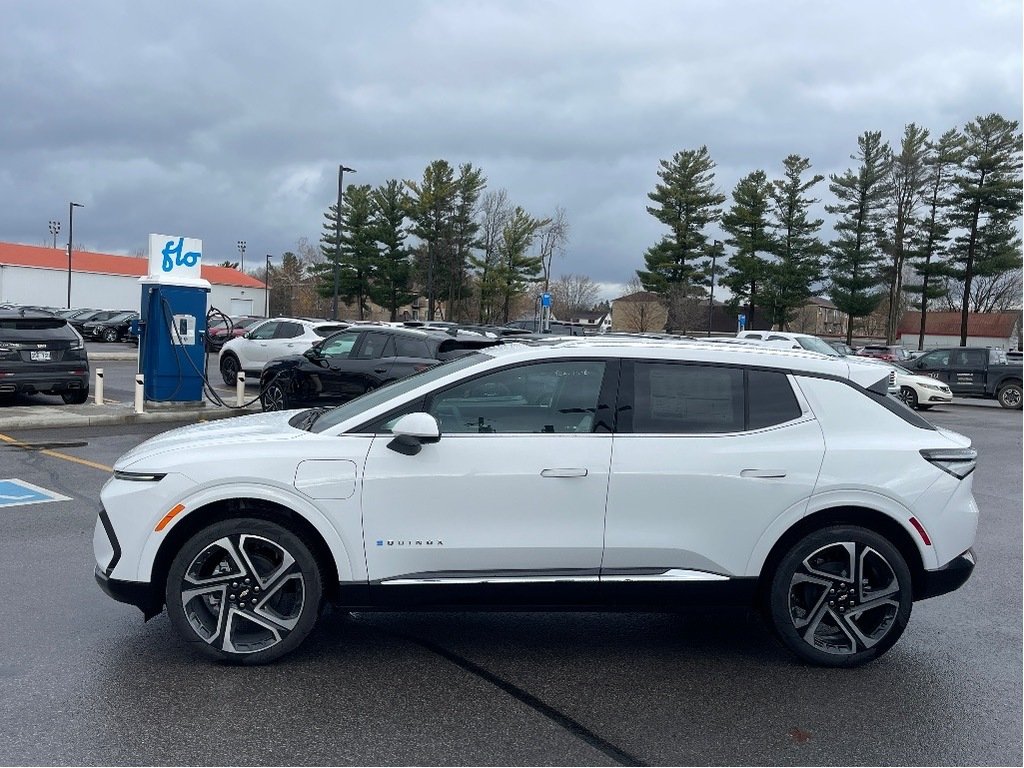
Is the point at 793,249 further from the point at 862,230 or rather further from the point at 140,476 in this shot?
the point at 140,476

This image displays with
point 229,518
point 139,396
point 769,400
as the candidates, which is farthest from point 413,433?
point 139,396

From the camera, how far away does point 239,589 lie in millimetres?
4402

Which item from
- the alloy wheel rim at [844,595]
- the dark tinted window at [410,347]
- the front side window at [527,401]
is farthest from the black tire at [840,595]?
the dark tinted window at [410,347]

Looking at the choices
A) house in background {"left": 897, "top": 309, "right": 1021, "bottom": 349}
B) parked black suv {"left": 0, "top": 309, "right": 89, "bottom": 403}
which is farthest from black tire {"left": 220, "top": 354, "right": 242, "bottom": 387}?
house in background {"left": 897, "top": 309, "right": 1021, "bottom": 349}

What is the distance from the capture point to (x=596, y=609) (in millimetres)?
4570

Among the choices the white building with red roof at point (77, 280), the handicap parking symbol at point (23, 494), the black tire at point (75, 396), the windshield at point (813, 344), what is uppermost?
the white building with red roof at point (77, 280)

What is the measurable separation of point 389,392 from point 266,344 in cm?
1565

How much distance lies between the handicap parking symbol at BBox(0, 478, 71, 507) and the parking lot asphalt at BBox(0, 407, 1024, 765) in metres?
2.32

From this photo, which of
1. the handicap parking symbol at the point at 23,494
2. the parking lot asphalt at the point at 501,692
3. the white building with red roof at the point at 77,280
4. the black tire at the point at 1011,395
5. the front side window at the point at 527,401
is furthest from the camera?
the white building with red roof at the point at 77,280

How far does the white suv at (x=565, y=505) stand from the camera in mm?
4379

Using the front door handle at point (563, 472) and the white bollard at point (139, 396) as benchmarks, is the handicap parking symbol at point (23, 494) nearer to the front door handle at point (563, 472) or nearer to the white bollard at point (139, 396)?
the white bollard at point (139, 396)

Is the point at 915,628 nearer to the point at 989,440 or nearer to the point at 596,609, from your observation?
the point at 596,609

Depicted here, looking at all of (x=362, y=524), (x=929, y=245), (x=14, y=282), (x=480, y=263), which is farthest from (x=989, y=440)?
(x=14, y=282)

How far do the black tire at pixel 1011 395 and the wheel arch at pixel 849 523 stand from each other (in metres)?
23.5
